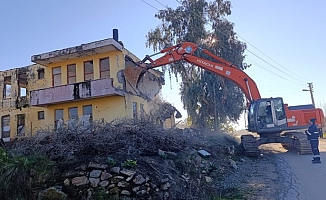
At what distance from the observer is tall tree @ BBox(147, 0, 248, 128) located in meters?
25.5

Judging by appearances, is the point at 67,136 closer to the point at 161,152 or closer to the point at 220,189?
the point at 161,152

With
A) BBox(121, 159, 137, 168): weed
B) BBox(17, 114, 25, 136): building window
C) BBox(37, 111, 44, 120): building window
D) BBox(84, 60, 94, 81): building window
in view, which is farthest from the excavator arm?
BBox(17, 114, 25, 136): building window

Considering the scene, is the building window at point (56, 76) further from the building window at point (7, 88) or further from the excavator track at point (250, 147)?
the excavator track at point (250, 147)

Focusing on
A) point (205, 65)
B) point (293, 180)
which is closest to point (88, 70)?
point (205, 65)

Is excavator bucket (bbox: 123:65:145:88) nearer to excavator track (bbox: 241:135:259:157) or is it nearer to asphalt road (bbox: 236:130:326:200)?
excavator track (bbox: 241:135:259:157)

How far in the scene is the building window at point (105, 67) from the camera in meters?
20.3

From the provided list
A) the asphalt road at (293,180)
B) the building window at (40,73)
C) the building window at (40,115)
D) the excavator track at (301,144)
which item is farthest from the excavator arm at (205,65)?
the building window at (40,73)

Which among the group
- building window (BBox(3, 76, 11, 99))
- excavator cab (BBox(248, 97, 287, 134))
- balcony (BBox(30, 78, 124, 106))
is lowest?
excavator cab (BBox(248, 97, 287, 134))

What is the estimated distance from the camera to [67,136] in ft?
29.8

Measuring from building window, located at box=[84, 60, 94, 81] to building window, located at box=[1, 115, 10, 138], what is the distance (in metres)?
8.61

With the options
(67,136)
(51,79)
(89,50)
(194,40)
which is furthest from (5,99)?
(67,136)

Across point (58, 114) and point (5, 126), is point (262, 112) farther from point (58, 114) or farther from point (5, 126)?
point (5, 126)

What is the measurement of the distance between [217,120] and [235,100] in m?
2.37

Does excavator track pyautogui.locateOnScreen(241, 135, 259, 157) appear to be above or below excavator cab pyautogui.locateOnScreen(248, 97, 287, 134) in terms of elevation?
below
